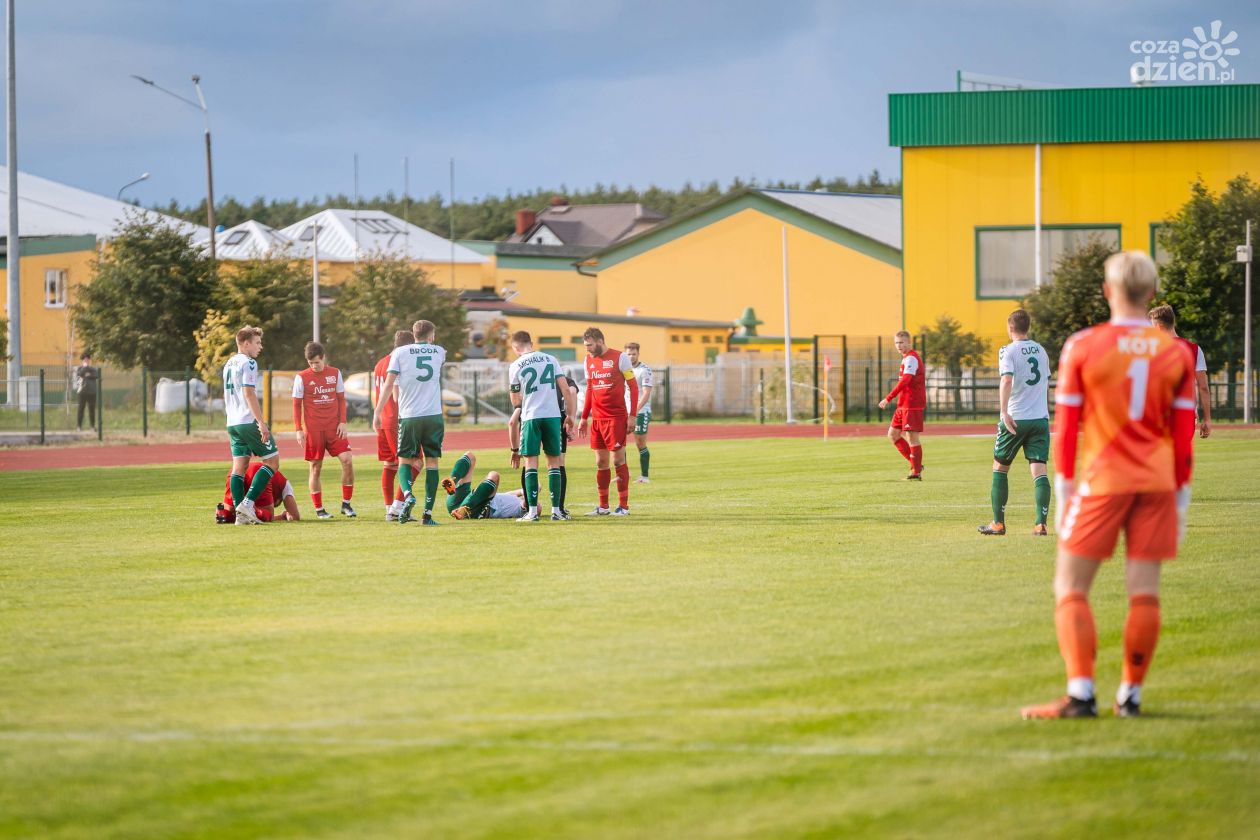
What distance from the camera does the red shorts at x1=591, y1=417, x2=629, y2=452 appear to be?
55.7 feet

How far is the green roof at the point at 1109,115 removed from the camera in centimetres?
4675

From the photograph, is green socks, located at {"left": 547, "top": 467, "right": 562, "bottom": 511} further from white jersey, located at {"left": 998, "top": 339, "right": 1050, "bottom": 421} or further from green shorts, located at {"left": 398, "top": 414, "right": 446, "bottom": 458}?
white jersey, located at {"left": 998, "top": 339, "right": 1050, "bottom": 421}

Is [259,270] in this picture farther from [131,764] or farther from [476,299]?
[131,764]

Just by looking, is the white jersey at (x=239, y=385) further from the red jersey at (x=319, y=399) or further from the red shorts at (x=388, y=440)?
the red shorts at (x=388, y=440)

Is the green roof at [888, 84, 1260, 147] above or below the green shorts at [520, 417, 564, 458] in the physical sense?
above

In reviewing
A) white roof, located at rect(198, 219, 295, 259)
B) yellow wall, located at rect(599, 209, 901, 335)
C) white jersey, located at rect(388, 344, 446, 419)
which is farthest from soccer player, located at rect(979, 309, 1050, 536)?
white roof, located at rect(198, 219, 295, 259)

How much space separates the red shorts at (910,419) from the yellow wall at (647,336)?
3828 cm

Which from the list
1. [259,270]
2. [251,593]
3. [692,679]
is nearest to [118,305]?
[259,270]

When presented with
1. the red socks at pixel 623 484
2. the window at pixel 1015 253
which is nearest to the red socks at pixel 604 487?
the red socks at pixel 623 484

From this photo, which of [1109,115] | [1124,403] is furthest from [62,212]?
[1124,403]

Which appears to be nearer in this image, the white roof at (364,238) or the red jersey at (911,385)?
the red jersey at (911,385)

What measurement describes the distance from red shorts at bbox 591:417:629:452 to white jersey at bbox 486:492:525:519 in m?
1.16

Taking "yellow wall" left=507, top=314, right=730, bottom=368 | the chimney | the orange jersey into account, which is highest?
the chimney

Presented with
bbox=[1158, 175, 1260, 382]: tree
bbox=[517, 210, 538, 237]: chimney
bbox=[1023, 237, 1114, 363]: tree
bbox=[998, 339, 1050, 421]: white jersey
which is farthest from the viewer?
bbox=[517, 210, 538, 237]: chimney
